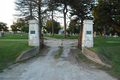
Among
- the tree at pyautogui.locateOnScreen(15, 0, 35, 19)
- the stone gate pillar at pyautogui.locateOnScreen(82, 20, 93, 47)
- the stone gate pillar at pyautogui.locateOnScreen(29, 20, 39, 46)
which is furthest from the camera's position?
the tree at pyautogui.locateOnScreen(15, 0, 35, 19)

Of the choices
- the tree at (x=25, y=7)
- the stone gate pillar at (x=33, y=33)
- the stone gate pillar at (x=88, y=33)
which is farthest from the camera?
the tree at (x=25, y=7)

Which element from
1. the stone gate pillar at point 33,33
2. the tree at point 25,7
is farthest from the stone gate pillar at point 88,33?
the tree at point 25,7

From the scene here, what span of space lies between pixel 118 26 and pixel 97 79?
941 cm

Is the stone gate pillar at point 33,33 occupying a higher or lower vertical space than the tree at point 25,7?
lower

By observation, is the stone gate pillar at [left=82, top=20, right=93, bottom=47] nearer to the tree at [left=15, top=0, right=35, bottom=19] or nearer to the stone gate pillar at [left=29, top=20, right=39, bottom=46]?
the stone gate pillar at [left=29, top=20, right=39, bottom=46]

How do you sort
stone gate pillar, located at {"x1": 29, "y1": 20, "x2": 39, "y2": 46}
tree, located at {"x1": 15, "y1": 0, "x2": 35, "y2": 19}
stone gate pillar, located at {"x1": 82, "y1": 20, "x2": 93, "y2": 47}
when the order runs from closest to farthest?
stone gate pillar, located at {"x1": 82, "y1": 20, "x2": 93, "y2": 47} → stone gate pillar, located at {"x1": 29, "y1": 20, "x2": 39, "y2": 46} → tree, located at {"x1": 15, "y1": 0, "x2": 35, "y2": 19}

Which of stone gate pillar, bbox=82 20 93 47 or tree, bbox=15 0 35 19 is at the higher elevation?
tree, bbox=15 0 35 19

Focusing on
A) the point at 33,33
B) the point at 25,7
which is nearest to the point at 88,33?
the point at 33,33

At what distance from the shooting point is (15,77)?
182 inches

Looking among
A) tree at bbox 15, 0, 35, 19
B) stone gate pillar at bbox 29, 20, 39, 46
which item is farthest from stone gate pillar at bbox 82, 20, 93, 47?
tree at bbox 15, 0, 35, 19

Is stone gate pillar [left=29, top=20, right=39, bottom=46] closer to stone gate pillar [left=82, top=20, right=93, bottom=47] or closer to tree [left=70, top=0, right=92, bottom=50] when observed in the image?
stone gate pillar [left=82, top=20, right=93, bottom=47]

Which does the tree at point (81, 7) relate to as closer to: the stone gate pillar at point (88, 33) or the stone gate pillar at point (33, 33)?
the stone gate pillar at point (88, 33)

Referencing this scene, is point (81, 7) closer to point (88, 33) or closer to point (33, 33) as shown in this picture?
point (88, 33)

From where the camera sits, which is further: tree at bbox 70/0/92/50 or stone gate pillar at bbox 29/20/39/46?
tree at bbox 70/0/92/50
